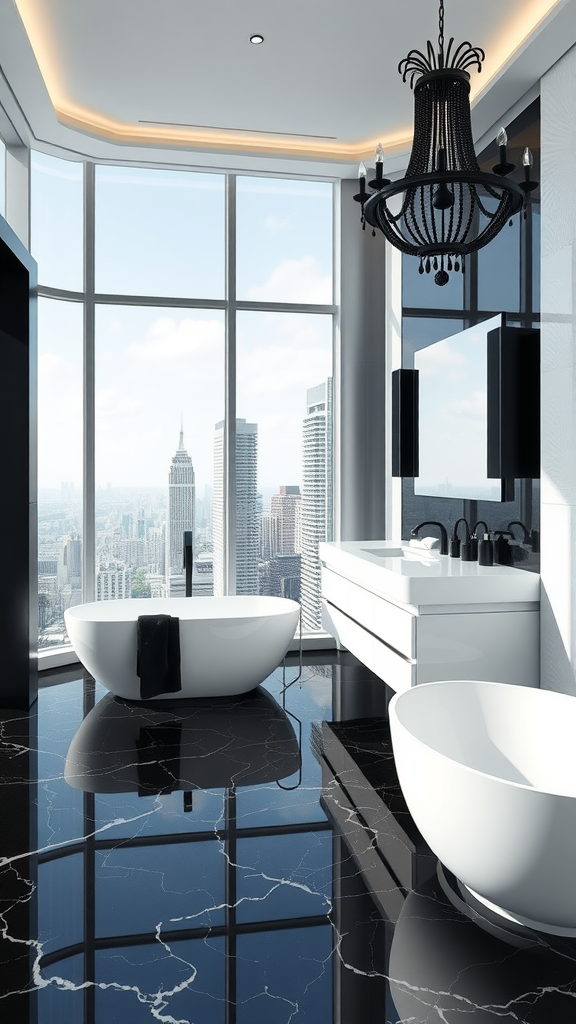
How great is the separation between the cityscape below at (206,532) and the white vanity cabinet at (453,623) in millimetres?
1788

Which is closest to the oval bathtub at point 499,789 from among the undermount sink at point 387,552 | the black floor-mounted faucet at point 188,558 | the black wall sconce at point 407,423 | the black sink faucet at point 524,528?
the black sink faucet at point 524,528

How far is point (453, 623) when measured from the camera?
3.25 meters

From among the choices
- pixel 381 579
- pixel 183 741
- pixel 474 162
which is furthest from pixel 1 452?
pixel 474 162

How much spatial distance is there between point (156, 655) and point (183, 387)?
2.01 meters

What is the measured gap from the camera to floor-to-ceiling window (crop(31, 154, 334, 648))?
198 inches

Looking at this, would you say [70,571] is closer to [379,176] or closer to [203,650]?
[203,650]

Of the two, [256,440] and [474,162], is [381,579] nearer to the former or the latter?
[474,162]

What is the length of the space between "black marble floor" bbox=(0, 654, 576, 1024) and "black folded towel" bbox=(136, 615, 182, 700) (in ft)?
0.93

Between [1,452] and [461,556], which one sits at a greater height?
[1,452]

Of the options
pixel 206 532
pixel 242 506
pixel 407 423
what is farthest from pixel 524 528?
pixel 206 532

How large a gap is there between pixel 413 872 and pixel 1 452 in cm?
289

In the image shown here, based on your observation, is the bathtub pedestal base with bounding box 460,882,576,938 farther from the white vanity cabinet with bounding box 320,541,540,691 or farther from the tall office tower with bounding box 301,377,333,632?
the tall office tower with bounding box 301,377,333,632

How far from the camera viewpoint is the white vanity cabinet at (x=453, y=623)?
10.6 ft

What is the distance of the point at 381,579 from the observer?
11.5 feet
